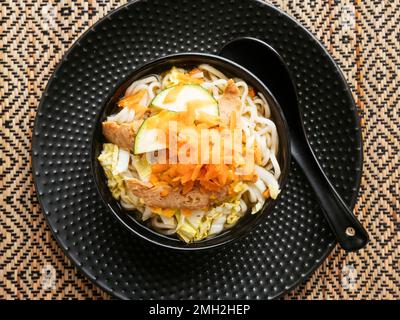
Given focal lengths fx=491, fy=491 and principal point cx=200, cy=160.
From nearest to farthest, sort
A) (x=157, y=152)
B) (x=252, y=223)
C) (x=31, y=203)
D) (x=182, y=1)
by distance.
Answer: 1. (x=157, y=152)
2. (x=252, y=223)
3. (x=182, y=1)
4. (x=31, y=203)

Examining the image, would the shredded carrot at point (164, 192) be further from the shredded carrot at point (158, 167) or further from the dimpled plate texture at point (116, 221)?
the dimpled plate texture at point (116, 221)

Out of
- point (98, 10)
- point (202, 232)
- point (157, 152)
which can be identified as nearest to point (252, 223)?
point (202, 232)

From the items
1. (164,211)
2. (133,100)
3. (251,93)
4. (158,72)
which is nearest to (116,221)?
(164,211)

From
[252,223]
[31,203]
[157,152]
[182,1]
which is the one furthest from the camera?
[31,203]

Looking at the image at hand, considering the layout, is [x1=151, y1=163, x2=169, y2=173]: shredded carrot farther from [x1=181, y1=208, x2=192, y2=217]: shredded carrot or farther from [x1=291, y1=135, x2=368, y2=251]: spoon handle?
[x1=291, y1=135, x2=368, y2=251]: spoon handle

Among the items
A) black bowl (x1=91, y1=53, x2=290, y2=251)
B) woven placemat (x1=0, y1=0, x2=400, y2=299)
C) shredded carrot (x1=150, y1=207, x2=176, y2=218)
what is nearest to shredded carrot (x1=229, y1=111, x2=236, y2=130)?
black bowl (x1=91, y1=53, x2=290, y2=251)

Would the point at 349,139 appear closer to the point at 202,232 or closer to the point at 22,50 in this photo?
the point at 202,232
